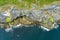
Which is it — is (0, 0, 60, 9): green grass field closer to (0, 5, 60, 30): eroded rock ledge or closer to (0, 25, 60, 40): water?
(0, 5, 60, 30): eroded rock ledge

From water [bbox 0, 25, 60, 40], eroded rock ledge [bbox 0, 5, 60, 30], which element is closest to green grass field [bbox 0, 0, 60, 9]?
eroded rock ledge [bbox 0, 5, 60, 30]

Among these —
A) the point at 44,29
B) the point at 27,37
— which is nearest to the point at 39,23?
the point at 44,29

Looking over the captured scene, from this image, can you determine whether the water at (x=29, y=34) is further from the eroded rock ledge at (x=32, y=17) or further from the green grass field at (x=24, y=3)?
the green grass field at (x=24, y=3)

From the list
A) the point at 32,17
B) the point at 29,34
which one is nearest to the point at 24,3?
the point at 32,17

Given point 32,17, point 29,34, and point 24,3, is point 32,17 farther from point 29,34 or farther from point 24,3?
point 29,34

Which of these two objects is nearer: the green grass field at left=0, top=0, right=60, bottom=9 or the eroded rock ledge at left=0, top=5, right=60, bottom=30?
the eroded rock ledge at left=0, top=5, right=60, bottom=30

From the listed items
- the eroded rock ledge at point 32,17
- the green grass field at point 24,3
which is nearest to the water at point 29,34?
the eroded rock ledge at point 32,17

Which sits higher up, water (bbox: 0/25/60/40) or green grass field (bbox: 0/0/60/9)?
green grass field (bbox: 0/0/60/9)

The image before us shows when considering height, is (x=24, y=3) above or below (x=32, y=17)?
above

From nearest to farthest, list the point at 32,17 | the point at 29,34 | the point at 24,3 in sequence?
the point at 29,34
the point at 32,17
the point at 24,3
